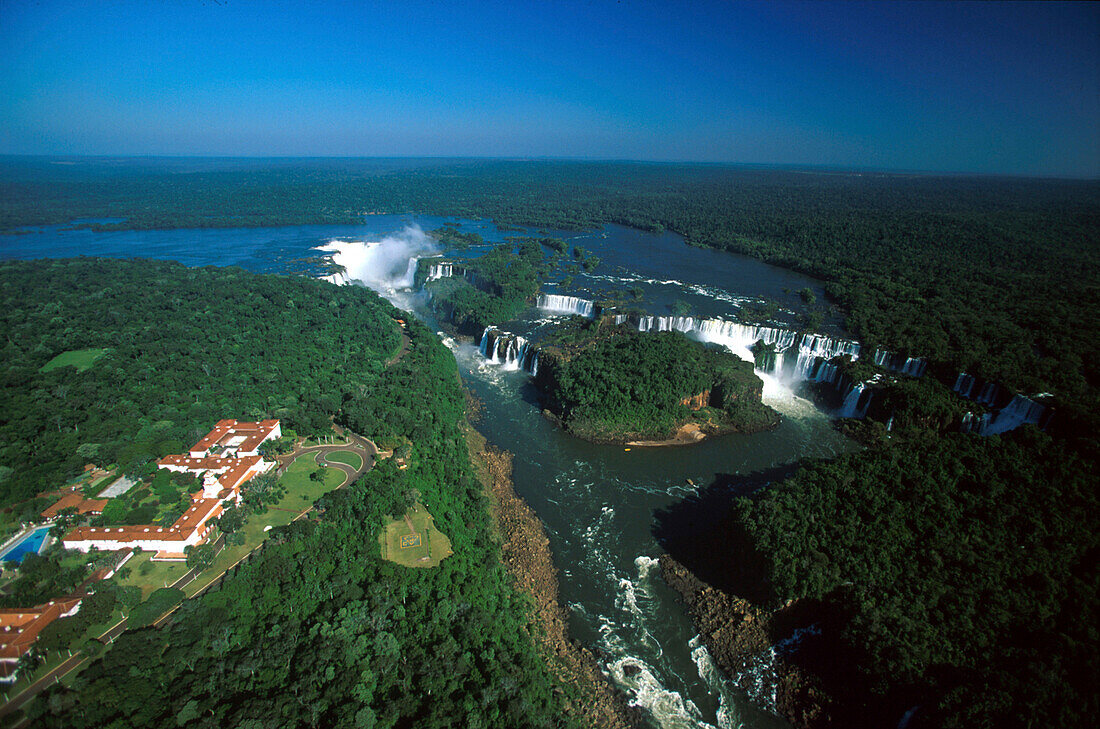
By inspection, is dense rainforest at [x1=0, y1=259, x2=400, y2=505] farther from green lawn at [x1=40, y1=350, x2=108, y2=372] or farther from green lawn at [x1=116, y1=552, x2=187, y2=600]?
green lawn at [x1=116, y1=552, x2=187, y2=600]

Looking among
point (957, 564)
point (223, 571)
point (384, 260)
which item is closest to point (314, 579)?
point (223, 571)

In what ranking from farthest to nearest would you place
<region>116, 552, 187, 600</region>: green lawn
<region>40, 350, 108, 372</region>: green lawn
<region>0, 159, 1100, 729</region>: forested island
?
<region>40, 350, 108, 372</region>: green lawn → <region>116, 552, 187, 600</region>: green lawn → <region>0, 159, 1100, 729</region>: forested island

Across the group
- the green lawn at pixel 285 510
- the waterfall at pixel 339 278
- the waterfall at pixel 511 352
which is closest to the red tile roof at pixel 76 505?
the green lawn at pixel 285 510

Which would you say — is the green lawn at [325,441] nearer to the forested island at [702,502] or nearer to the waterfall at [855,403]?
the forested island at [702,502]

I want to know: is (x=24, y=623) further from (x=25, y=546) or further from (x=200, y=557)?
(x=25, y=546)

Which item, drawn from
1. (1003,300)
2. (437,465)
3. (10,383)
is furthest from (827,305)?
(10,383)

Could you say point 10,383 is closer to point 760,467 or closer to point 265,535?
point 265,535

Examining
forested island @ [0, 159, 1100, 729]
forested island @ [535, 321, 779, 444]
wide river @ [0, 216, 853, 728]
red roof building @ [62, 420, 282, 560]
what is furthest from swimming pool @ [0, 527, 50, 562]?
forested island @ [535, 321, 779, 444]
